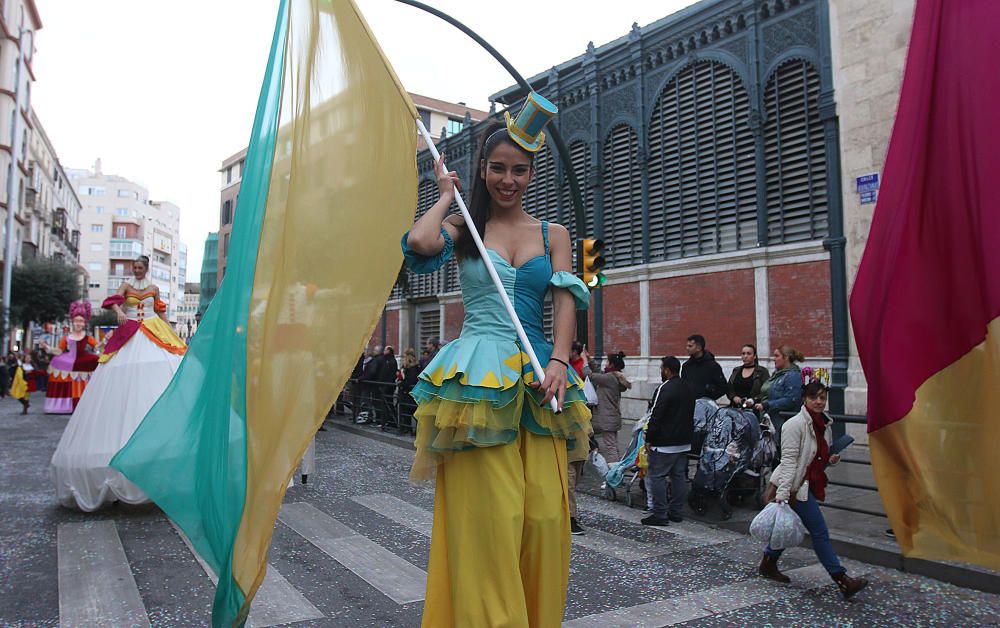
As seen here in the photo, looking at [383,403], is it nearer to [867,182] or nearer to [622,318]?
[622,318]

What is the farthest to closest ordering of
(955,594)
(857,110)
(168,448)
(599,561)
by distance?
(857,110), (599,561), (955,594), (168,448)

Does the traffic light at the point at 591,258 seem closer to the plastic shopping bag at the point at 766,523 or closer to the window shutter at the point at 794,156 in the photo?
the plastic shopping bag at the point at 766,523

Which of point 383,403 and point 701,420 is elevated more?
point 701,420

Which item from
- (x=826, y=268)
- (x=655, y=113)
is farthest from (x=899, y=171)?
(x=655, y=113)

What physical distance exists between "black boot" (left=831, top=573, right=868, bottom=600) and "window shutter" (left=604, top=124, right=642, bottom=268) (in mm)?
11948

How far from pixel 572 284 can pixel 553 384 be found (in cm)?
44

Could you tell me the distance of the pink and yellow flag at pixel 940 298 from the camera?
6.97 ft

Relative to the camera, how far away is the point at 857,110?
11.8 meters

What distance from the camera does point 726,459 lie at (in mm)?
6773

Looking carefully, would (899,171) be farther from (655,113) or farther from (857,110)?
(655,113)

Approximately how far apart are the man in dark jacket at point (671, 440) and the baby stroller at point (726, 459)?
0.68 feet

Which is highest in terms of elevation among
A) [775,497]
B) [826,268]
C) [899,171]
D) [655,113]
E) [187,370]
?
[655,113]

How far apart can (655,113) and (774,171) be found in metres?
3.53

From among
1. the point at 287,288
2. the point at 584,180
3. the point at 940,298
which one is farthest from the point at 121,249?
the point at 940,298
